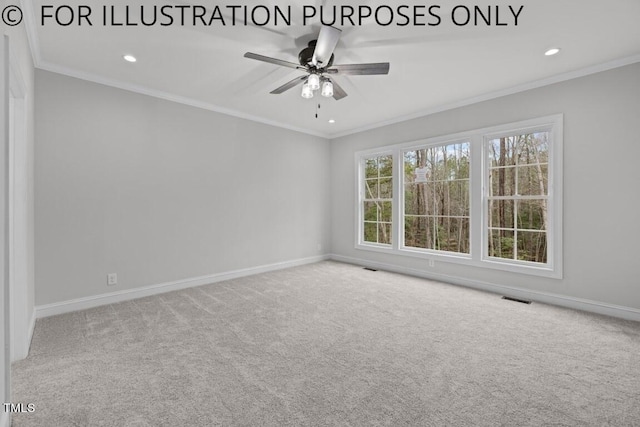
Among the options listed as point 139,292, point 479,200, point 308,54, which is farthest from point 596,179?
point 139,292

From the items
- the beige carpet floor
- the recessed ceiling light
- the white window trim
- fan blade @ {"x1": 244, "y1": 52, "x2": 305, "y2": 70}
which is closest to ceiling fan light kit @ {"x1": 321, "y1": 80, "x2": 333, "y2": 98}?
fan blade @ {"x1": 244, "y1": 52, "x2": 305, "y2": 70}

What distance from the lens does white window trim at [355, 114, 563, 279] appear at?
11.4 feet

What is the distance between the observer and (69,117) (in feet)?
10.6

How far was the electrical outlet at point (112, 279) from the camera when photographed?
138 inches

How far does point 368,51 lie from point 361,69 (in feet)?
1.44

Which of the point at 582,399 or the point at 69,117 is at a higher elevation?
the point at 69,117

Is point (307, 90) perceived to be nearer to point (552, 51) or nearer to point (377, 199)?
point (552, 51)

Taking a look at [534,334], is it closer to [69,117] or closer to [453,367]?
[453,367]

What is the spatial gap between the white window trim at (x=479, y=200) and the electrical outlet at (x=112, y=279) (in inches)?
150

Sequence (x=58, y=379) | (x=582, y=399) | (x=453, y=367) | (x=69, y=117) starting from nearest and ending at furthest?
(x=582, y=399)
(x=58, y=379)
(x=453, y=367)
(x=69, y=117)

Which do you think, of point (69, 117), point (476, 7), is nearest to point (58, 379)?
point (69, 117)

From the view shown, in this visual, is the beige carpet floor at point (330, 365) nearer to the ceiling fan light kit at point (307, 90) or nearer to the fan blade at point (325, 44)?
the ceiling fan light kit at point (307, 90)

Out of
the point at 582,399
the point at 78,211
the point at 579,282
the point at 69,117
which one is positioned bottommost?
the point at 582,399

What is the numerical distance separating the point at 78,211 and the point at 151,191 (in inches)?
30.8
